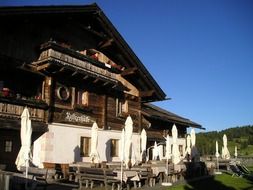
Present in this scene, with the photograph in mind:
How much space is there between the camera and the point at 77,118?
20.6 metres

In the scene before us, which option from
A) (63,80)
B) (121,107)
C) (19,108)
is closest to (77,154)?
(63,80)

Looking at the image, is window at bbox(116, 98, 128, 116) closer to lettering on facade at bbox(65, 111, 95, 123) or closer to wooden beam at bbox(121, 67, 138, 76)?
wooden beam at bbox(121, 67, 138, 76)

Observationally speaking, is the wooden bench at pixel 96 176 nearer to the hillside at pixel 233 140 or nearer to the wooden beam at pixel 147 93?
the wooden beam at pixel 147 93

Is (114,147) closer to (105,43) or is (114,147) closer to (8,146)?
(105,43)

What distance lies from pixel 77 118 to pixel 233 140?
65.9 m

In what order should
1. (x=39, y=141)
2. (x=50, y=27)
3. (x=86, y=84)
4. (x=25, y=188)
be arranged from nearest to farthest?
1. (x=25, y=188)
2. (x=39, y=141)
3. (x=50, y=27)
4. (x=86, y=84)

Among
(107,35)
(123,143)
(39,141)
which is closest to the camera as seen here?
(123,143)

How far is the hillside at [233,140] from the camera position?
58812 millimetres

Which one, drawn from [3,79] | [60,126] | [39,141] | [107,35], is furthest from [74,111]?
[107,35]

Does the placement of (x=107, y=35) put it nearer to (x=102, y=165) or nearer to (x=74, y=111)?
(x=74, y=111)

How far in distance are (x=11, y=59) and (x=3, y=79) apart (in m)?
1.11

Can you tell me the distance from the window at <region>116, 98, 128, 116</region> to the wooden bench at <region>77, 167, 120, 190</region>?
9161mm

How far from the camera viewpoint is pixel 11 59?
1742cm

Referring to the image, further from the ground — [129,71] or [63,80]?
[129,71]
